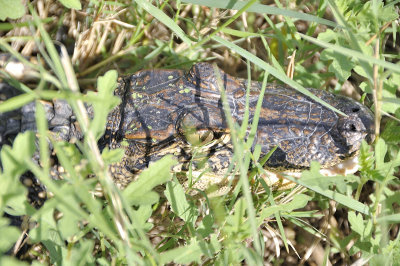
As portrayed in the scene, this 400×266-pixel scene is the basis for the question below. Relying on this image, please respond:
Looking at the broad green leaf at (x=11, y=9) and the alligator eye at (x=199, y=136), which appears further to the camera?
the alligator eye at (x=199, y=136)

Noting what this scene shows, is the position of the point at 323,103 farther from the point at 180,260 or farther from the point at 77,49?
the point at 77,49

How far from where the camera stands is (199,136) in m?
3.03

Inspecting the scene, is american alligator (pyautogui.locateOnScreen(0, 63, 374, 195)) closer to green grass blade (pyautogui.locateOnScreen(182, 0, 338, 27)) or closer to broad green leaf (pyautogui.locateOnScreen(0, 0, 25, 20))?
green grass blade (pyautogui.locateOnScreen(182, 0, 338, 27))

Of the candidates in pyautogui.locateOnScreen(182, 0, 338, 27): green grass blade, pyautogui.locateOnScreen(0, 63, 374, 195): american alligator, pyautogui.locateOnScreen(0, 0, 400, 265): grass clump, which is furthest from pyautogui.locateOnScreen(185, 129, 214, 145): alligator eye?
Answer: pyautogui.locateOnScreen(182, 0, 338, 27): green grass blade

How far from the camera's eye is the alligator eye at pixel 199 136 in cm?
302

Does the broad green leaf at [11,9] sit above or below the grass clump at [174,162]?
above

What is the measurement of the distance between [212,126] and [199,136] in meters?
0.11

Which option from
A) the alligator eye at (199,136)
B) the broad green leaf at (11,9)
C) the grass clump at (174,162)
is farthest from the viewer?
the alligator eye at (199,136)

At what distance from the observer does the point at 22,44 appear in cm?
465

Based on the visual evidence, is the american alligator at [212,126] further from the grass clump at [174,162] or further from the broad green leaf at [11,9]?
the broad green leaf at [11,9]

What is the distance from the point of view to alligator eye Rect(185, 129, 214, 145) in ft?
9.92

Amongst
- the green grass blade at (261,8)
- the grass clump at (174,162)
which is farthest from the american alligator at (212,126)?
the green grass blade at (261,8)

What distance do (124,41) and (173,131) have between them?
6.08 feet

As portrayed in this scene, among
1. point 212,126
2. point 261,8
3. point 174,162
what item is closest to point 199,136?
point 212,126
